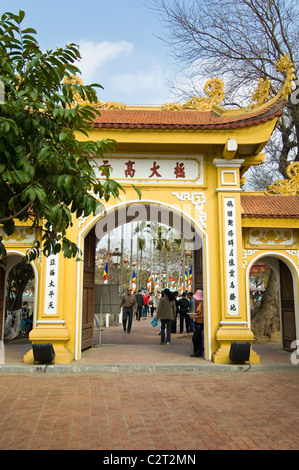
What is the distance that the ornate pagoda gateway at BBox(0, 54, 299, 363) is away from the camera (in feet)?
26.8

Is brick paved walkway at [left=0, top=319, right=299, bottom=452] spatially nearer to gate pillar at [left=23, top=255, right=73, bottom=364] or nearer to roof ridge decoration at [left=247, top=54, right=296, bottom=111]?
gate pillar at [left=23, top=255, right=73, bottom=364]

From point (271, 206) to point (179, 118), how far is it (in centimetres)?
305

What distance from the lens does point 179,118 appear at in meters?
9.41

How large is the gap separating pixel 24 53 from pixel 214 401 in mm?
4891

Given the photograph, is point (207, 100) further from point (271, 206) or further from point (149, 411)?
point (149, 411)

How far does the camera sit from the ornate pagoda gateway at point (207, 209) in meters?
8.17

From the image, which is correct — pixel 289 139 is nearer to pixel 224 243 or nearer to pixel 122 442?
pixel 224 243

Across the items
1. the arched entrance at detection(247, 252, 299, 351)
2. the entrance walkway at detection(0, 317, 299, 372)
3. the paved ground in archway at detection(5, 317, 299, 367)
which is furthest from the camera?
the arched entrance at detection(247, 252, 299, 351)

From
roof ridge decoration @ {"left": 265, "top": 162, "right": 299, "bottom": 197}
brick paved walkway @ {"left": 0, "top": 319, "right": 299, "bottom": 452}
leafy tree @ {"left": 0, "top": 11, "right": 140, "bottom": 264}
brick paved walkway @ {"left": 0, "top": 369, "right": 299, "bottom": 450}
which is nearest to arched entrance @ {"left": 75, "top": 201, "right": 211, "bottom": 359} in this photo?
brick paved walkway @ {"left": 0, "top": 319, "right": 299, "bottom": 452}

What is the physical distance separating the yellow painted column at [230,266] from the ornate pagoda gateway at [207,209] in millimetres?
21

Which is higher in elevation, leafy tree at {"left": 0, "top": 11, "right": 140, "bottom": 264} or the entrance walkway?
leafy tree at {"left": 0, "top": 11, "right": 140, "bottom": 264}

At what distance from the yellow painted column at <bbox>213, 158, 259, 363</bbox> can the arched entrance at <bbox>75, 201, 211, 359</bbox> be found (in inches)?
16.1

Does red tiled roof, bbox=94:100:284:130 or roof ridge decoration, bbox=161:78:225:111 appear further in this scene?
roof ridge decoration, bbox=161:78:225:111

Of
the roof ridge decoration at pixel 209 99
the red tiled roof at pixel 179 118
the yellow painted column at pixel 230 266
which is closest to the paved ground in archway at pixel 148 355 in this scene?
the yellow painted column at pixel 230 266
